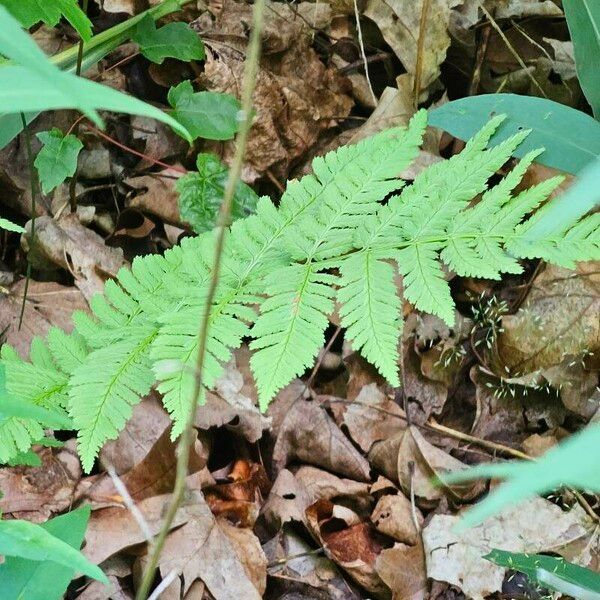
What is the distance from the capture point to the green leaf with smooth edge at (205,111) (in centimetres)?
239

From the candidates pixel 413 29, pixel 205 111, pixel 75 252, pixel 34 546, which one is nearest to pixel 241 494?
pixel 75 252

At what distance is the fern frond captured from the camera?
1.35 m

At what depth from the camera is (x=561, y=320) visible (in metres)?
2.53

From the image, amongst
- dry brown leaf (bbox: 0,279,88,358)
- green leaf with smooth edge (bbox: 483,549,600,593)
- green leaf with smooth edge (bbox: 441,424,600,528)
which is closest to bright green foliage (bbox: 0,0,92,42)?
dry brown leaf (bbox: 0,279,88,358)

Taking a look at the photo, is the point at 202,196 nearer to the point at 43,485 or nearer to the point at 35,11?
the point at 35,11

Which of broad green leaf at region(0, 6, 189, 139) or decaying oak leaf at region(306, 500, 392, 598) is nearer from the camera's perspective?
broad green leaf at region(0, 6, 189, 139)

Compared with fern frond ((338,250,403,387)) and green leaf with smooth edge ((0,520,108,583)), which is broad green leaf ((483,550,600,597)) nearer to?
fern frond ((338,250,403,387))

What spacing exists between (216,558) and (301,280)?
2.76 ft

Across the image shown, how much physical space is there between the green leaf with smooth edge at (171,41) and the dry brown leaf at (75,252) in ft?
1.89

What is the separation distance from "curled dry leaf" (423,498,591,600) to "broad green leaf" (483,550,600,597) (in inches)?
17.2

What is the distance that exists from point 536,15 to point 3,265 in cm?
207

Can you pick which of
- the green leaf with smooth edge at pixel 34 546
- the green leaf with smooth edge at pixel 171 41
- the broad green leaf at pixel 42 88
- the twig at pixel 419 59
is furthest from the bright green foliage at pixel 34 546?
the twig at pixel 419 59

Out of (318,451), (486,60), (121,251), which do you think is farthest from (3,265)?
(486,60)

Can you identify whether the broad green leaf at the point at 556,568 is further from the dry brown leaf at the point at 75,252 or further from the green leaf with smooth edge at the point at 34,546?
the dry brown leaf at the point at 75,252
